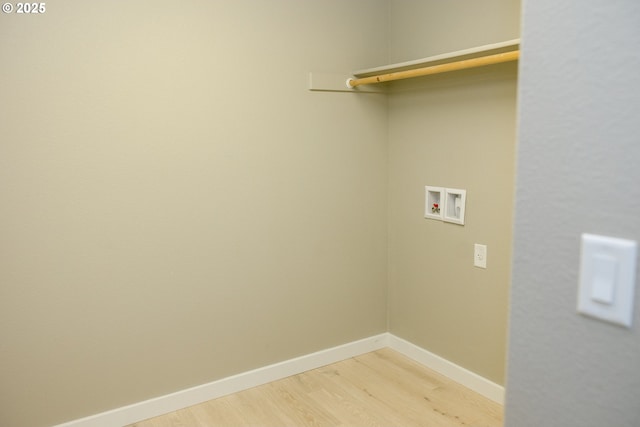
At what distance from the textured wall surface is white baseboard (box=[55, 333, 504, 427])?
6.12ft

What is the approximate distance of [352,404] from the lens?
7.99ft

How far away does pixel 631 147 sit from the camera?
24.2 inches

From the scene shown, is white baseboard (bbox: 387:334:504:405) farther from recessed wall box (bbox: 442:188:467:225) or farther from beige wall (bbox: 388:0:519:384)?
recessed wall box (bbox: 442:188:467:225)

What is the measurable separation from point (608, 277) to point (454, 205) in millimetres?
1972

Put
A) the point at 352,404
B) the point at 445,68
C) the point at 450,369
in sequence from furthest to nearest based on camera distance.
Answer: the point at 450,369 → the point at 352,404 → the point at 445,68

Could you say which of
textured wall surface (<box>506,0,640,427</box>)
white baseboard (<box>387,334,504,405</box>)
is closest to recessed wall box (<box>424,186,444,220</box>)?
white baseboard (<box>387,334,504,405</box>)

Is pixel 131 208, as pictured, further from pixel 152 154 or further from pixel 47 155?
pixel 47 155

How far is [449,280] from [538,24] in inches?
82.0

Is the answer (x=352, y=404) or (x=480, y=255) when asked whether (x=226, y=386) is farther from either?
(x=480, y=255)

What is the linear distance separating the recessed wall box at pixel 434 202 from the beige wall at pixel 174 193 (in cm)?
34

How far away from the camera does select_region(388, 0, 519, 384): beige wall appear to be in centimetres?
231

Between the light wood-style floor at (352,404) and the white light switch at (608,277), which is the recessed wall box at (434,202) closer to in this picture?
the light wood-style floor at (352,404)

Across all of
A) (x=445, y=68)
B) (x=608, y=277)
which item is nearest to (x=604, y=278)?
(x=608, y=277)

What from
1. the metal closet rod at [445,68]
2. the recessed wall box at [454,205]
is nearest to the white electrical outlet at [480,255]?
the recessed wall box at [454,205]
